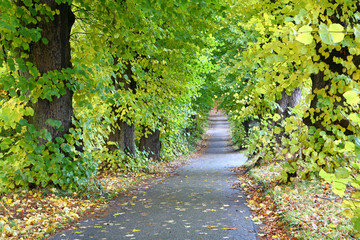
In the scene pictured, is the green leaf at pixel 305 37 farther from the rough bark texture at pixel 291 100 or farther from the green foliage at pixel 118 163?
the green foliage at pixel 118 163

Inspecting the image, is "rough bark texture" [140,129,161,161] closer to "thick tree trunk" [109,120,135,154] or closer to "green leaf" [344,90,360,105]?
"thick tree trunk" [109,120,135,154]

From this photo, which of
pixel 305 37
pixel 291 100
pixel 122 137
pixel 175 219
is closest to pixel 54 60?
pixel 175 219

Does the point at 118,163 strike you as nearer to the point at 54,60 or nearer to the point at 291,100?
the point at 54,60

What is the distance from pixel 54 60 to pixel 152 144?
11443 millimetres

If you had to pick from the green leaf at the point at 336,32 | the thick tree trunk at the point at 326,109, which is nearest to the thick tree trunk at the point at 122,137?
the thick tree trunk at the point at 326,109

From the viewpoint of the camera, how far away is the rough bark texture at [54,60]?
23.6ft

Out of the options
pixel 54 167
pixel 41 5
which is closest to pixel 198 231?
pixel 54 167

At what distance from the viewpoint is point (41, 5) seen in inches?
271

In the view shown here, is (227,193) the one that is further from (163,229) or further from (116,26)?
(116,26)

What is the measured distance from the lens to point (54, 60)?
7332mm

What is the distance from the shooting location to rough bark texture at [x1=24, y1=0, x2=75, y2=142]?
7195 mm

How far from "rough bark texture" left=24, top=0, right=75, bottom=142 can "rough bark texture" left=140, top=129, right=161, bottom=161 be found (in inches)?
399

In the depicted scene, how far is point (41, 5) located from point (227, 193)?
675cm

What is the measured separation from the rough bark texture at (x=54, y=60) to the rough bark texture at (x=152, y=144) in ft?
33.2
